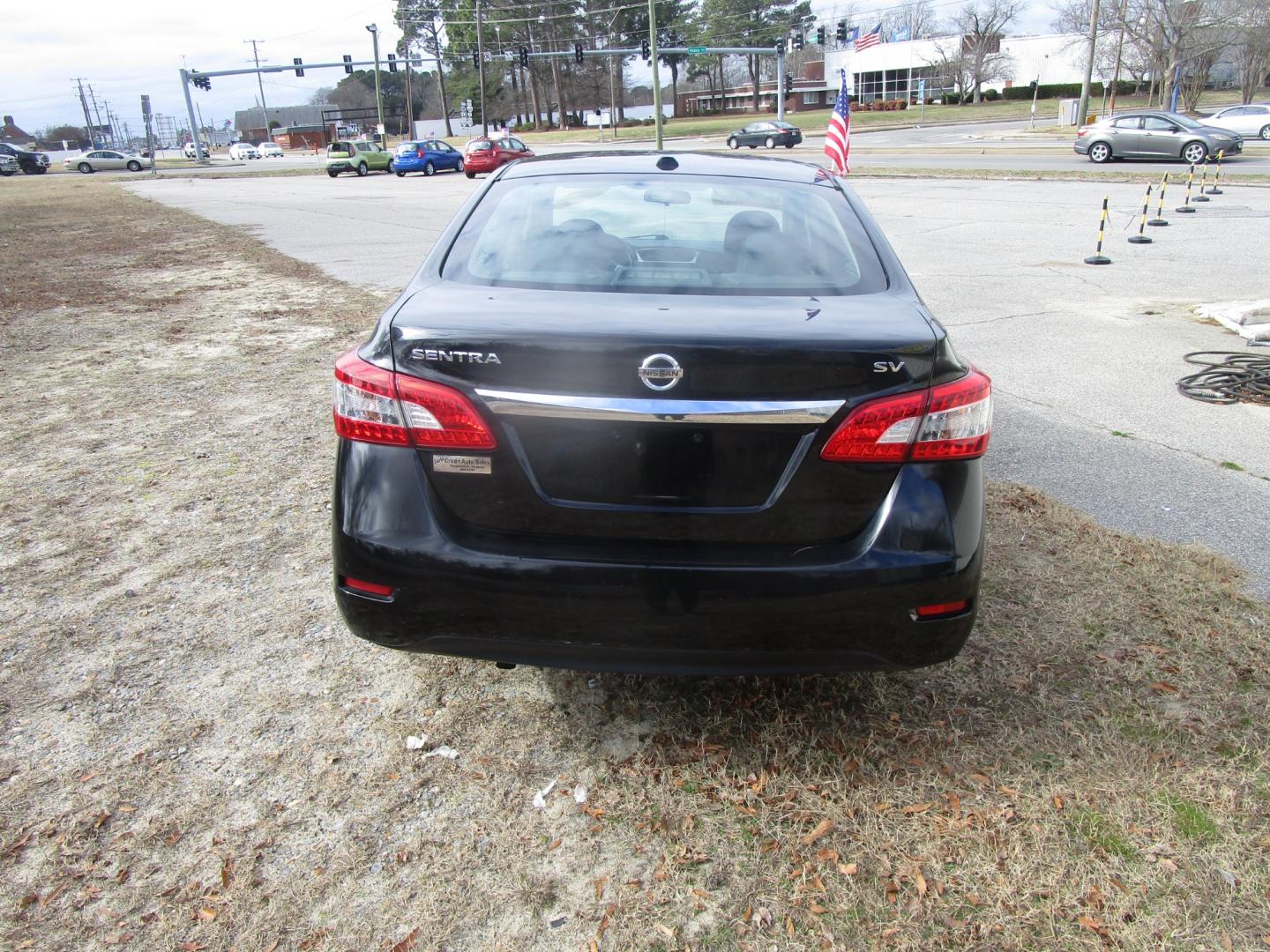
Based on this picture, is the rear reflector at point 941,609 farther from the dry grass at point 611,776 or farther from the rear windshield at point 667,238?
the rear windshield at point 667,238

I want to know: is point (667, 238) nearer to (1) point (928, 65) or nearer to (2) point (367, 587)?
(2) point (367, 587)

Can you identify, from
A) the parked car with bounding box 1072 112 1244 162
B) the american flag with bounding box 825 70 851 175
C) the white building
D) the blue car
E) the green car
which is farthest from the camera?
the white building

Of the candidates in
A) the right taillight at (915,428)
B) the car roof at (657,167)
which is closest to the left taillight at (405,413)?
the right taillight at (915,428)

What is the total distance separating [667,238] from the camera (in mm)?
3471

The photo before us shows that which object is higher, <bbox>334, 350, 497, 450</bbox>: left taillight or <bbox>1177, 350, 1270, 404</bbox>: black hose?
<bbox>334, 350, 497, 450</bbox>: left taillight

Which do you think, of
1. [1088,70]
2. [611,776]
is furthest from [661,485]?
[1088,70]

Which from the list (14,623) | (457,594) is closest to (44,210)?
(14,623)

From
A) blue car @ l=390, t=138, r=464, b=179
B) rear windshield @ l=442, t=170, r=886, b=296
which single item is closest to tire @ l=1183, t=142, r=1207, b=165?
blue car @ l=390, t=138, r=464, b=179

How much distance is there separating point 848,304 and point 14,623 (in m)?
3.25

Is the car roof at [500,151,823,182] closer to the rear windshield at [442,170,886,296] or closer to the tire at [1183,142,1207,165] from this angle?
the rear windshield at [442,170,886,296]

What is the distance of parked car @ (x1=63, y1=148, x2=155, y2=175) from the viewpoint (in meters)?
60.8

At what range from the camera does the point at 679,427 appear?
7.38 feet

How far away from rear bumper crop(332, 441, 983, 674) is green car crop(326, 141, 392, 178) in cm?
4247

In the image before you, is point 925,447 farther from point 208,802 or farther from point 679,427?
point 208,802
